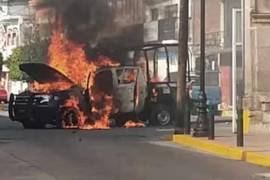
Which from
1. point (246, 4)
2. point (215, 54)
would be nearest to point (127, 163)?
point (246, 4)

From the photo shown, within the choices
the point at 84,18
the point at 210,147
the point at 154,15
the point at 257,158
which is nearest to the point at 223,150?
the point at 210,147

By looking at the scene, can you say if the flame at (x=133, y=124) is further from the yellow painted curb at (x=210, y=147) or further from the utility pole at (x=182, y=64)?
the yellow painted curb at (x=210, y=147)

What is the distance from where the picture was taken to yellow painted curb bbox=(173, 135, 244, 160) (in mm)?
16247

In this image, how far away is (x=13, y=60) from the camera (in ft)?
207

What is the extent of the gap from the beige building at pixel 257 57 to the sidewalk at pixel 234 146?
1.13 m

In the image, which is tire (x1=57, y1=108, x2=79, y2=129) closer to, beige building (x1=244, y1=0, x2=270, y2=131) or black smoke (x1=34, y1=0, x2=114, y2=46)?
black smoke (x1=34, y1=0, x2=114, y2=46)

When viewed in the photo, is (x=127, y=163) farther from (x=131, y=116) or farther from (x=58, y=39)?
(x=58, y=39)

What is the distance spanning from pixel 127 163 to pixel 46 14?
60.1 ft

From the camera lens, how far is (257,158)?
1529 cm

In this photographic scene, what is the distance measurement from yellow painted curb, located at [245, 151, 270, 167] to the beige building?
6.36m

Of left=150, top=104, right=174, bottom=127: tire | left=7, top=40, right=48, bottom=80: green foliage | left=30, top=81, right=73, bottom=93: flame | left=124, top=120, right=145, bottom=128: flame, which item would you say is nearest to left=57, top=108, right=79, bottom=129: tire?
left=30, top=81, right=73, bottom=93: flame

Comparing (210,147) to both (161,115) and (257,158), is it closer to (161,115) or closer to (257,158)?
(257,158)

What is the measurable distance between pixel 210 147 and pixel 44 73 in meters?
10.6

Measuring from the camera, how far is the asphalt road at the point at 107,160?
13055mm
